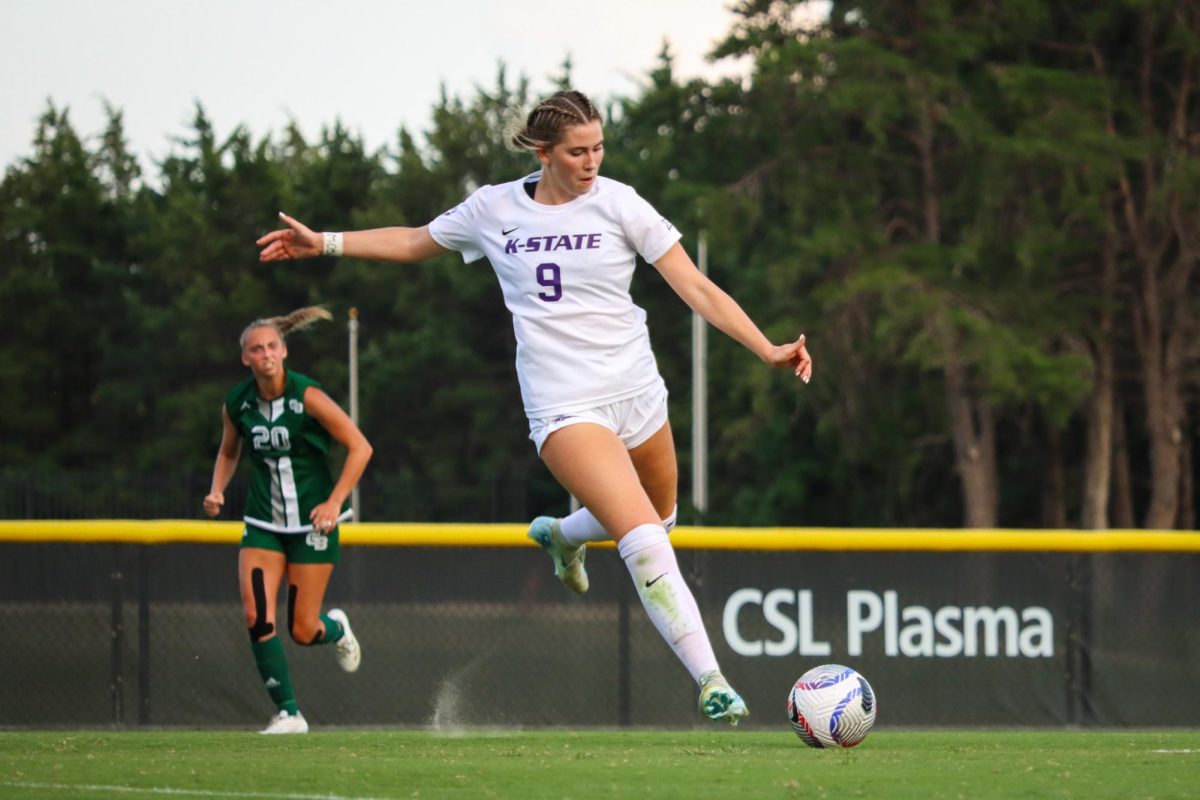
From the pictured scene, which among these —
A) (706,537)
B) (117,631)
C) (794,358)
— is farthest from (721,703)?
(117,631)

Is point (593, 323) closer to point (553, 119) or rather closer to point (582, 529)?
point (553, 119)

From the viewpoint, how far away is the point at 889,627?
11.4m

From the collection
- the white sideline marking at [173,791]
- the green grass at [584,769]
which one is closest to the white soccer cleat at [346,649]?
the green grass at [584,769]

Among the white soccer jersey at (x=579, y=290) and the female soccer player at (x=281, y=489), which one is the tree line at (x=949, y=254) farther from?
the white soccer jersey at (x=579, y=290)

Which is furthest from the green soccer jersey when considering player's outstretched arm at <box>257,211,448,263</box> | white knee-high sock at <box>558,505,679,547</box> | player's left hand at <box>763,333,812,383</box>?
player's left hand at <box>763,333,812,383</box>

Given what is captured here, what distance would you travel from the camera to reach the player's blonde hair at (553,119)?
650cm

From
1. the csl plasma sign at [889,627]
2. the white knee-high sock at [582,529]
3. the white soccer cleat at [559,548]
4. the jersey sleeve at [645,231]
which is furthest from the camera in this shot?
the csl plasma sign at [889,627]

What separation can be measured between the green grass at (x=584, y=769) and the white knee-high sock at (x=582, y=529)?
2.92ft

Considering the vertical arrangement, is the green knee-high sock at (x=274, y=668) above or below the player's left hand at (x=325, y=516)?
below

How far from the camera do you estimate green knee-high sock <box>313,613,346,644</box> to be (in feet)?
31.4

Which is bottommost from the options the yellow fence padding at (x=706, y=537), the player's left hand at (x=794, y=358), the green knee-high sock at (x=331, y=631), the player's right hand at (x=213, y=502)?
the green knee-high sock at (x=331, y=631)

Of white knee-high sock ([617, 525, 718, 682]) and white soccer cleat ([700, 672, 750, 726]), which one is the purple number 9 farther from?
white soccer cleat ([700, 672, 750, 726])

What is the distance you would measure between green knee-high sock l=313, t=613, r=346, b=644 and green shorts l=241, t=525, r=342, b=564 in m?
0.45

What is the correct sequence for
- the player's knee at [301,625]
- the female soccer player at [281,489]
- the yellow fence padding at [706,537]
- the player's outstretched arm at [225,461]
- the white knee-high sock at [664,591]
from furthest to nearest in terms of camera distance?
1. the yellow fence padding at [706,537]
2. the player's knee at [301,625]
3. the player's outstretched arm at [225,461]
4. the female soccer player at [281,489]
5. the white knee-high sock at [664,591]
